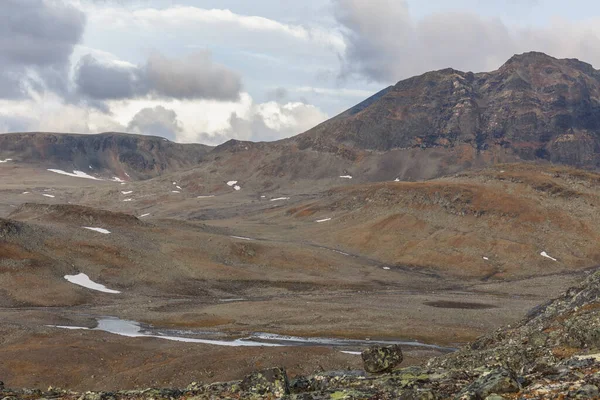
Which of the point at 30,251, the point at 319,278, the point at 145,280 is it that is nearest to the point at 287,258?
the point at 319,278

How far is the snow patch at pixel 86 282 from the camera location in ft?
317

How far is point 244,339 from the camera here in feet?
217

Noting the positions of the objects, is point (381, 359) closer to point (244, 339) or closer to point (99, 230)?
point (244, 339)

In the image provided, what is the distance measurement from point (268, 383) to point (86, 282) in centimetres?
8488

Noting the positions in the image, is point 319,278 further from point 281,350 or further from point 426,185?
point 426,185

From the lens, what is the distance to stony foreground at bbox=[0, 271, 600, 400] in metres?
16.1

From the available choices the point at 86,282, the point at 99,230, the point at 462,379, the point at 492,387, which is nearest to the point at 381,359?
the point at 462,379

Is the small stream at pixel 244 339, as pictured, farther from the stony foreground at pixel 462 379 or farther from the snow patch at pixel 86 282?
the stony foreground at pixel 462 379

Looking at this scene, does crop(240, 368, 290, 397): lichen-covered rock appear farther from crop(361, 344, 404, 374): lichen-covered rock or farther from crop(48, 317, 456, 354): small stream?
crop(48, 317, 456, 354): small stream

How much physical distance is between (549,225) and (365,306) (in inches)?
3692

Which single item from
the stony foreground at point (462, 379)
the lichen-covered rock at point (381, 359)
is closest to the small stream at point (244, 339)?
the stony foreground at point (462, 379)

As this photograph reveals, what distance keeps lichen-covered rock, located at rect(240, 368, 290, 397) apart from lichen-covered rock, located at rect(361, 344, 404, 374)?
3.85 metres

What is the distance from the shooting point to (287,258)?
12862 centimetres

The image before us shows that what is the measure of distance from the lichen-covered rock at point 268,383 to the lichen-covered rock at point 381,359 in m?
3.85
